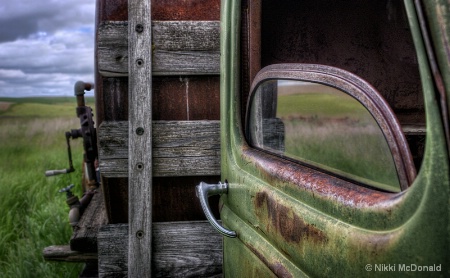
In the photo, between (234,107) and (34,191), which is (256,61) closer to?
(234,107)

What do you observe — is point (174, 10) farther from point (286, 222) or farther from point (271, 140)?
point (286, 222)

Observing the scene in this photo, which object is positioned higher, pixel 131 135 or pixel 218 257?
pixel 131 135

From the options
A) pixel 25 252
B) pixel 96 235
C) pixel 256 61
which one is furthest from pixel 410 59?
pixel 25 252

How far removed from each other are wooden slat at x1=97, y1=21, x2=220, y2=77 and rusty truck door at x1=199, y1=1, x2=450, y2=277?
0.64m

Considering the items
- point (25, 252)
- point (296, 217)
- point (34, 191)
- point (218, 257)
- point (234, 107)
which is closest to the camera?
point (296, 217)

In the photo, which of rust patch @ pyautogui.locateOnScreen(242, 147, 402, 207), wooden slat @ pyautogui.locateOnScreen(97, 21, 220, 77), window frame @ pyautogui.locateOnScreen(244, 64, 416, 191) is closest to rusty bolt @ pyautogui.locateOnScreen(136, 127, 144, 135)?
wooden slat @ pyautogui.locateOnScreen(97, 21, 220, 77)

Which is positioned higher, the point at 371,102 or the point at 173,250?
the point at 371,102

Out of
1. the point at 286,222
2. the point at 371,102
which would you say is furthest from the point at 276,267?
the point at 371,102

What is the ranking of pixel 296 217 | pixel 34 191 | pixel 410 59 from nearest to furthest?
1. pixel 296 217
2. pixel 410 59
3. pixel 34 191

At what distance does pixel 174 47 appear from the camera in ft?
7.74

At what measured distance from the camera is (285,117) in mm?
1350

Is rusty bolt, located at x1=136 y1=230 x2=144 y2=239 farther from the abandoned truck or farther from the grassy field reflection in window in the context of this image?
the grassy field reflection in window

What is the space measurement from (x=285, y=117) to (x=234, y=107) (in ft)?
0.87

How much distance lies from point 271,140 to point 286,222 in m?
0.32
